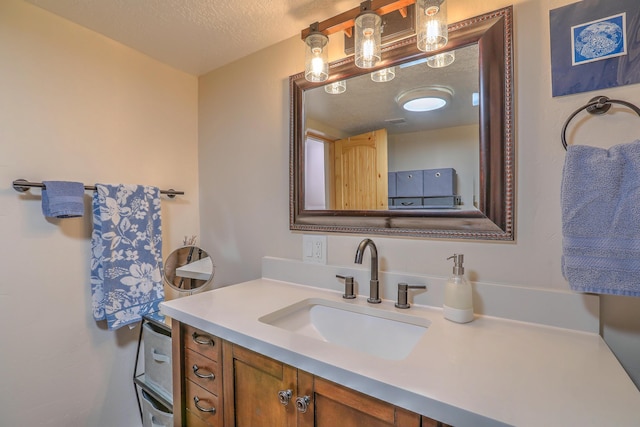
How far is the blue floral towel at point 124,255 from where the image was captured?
1.34m

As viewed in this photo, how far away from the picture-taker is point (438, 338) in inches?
31.0

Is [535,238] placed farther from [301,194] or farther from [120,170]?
[120,170]

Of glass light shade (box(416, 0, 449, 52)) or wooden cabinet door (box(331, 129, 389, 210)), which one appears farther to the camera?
wooden cabinet door (box(331, 129, 389, 210))

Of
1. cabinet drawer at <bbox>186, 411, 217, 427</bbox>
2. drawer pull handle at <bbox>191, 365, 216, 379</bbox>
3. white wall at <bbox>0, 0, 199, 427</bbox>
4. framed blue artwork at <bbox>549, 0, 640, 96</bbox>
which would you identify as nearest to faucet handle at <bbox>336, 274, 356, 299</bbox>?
drawer pull handle at <bbox>191, 365, 216, 379</bbox>

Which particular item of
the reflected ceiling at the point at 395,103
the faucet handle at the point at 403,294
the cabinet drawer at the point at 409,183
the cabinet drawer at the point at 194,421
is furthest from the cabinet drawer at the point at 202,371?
the reflected ceiling at the point at 395,103

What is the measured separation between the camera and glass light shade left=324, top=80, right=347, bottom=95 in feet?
4.12

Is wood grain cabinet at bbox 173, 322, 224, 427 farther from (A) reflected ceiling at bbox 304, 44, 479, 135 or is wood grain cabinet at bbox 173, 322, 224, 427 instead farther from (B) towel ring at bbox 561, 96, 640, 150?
(B) towel ring at bbox 561, 96, 640, 150

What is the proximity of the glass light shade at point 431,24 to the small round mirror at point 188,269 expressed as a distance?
1.44 meters

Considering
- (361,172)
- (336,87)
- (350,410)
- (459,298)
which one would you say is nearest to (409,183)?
(361,172)

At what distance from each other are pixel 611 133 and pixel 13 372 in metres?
2.21

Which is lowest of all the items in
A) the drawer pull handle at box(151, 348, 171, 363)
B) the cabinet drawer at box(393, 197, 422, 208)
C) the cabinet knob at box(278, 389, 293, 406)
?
the drawer pull handle at box(151, 348, 171, 363)

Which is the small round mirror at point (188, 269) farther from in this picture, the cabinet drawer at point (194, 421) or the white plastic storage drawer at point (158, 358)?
the cabinet drawer at point (194, 421)

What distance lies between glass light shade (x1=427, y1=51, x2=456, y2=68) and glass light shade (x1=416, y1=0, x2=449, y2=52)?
0.04 m

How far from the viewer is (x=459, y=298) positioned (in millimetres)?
891
